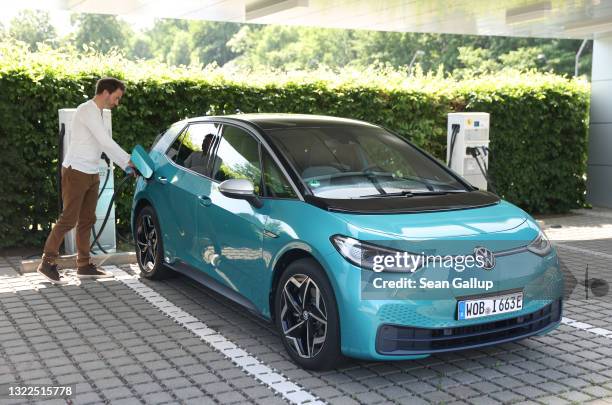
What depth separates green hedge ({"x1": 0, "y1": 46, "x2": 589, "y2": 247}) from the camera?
9172mm

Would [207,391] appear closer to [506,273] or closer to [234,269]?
[234,269]

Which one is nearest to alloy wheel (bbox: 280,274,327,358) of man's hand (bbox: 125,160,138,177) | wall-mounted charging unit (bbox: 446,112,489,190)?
man's hand (bbox: 125,160,138,177)

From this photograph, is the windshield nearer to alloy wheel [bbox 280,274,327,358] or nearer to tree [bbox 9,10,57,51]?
alloy wheel [bbox 280,274,327,358]

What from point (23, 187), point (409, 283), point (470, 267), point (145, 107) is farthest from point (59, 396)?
point (145, 107)

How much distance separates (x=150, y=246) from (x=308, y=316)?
10.4ft

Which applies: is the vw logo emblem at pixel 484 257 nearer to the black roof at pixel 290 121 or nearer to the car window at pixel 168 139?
the black roof at pixel 290 121

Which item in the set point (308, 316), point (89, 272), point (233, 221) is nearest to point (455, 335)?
point (308, 316)

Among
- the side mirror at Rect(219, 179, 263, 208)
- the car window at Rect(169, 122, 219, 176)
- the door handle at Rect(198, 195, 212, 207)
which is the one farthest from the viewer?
the car window at Rect(169, 122, 219, 176)

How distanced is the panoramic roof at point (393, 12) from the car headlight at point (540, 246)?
745 cm

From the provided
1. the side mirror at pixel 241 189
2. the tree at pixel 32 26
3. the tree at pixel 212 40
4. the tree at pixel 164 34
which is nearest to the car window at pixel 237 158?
the side mirror at pixel 241 189

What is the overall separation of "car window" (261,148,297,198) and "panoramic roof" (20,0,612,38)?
664cm

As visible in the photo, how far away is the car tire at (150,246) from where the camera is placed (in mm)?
7262

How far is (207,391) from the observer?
4.65 meters

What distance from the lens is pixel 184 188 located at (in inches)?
257
